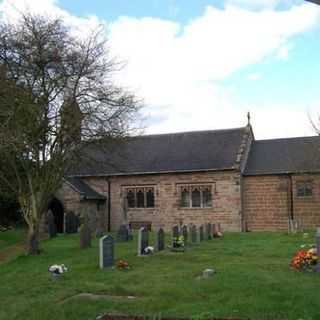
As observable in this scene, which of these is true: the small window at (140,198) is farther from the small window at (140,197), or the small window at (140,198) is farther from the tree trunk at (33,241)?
the tree trunk at (33,241)

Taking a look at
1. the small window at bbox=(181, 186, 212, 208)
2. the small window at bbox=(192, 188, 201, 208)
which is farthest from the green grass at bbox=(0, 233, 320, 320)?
the small window at bbox=(192, 188, 201, 208)

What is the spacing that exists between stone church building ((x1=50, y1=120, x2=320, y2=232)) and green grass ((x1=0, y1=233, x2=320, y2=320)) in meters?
17.1

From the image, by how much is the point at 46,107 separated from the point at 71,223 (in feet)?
44.1

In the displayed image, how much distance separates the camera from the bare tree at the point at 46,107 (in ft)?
A: 61.8

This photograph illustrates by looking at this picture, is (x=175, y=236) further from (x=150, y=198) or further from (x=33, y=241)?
(x=150, y=198)

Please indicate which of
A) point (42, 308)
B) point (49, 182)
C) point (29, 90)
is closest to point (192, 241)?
point (49, 182)

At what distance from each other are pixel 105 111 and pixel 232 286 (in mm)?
11218

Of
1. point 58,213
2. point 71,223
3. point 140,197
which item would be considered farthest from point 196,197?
point 58,213

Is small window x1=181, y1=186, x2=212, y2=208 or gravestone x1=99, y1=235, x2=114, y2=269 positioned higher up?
small window x1=181, y1=186, x2=212, y2=208

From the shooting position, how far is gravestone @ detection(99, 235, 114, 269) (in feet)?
48.4

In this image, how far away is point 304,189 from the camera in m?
33.8

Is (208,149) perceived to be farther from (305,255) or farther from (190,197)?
(305,255)

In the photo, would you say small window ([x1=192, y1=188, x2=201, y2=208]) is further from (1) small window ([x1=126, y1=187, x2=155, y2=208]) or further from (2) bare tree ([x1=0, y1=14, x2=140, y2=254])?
(2) bare tree ([x1=0, y1=14, x2=140, y2=254])

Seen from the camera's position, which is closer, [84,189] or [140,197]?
[84,189]
